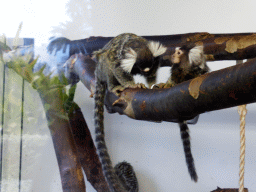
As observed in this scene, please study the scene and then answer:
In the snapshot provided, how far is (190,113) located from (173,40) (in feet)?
3.24

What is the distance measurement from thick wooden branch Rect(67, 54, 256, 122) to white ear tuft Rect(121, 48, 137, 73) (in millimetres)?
316

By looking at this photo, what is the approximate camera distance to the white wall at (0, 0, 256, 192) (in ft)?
5.09

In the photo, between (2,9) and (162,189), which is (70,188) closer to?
(162,189)

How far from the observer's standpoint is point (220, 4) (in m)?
1.68

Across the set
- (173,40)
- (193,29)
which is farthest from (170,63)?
(193,29)

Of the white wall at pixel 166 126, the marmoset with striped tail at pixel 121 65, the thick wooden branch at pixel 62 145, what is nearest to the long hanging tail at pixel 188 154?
the white wall at pixel 166 126

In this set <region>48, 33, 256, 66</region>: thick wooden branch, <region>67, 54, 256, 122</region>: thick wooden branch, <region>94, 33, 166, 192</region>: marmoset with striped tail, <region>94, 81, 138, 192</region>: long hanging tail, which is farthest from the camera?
<region>48, 33, 256, 66</region>: thick wooden branch

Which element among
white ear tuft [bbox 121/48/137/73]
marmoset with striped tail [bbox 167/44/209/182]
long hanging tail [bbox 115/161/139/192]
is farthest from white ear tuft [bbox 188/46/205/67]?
long hanging tail [bbox 115/161/139/192]

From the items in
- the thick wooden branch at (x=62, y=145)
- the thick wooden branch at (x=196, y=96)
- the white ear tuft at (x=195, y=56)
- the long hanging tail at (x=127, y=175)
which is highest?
the white ear tuft at (x=195, y=56)

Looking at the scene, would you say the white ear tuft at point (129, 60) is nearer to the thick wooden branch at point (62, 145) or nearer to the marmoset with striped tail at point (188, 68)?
the marmoset with striped tail at point (188, 68)

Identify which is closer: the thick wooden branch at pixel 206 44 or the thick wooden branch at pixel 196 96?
the thick wooden branch at pixel 196 96

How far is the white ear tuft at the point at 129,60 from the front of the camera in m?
1.36

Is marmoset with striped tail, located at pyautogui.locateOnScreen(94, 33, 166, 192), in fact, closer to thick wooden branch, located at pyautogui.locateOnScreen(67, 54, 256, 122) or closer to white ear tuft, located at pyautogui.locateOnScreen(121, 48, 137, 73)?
white ear tuft, located at pyautogui.locateOnScreen(121, 48, 137, 73)

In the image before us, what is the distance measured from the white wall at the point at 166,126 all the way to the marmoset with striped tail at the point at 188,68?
0.31m
